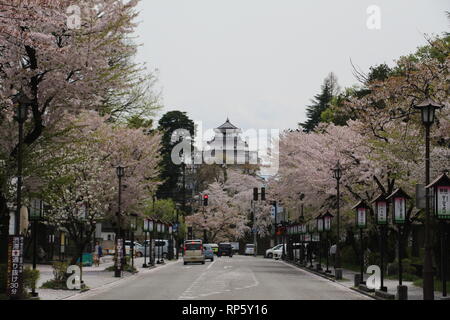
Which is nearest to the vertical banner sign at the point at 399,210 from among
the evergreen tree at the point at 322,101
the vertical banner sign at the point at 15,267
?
the vertical banner sign at the point at 15,267

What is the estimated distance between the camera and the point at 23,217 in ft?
81.6

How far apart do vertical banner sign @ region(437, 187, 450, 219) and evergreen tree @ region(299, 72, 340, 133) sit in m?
77.1

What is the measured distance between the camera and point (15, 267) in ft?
71.3

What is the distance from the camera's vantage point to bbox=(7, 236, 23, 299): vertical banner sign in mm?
21531

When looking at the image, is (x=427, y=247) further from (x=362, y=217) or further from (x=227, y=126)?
(x=227, y=126)

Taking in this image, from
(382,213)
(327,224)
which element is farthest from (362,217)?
(327,224)

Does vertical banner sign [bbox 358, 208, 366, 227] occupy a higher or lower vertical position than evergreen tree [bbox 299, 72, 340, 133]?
lower

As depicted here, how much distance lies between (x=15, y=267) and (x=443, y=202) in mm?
13366

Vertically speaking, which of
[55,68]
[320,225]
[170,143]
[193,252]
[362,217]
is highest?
[170,143]

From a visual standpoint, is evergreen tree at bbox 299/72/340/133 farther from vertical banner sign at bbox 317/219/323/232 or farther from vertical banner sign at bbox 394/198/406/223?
vertical banner sign at bbox 394/198/406/223

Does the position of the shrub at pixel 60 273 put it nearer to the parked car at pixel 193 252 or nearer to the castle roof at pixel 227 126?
the parked car at pixel 193 252

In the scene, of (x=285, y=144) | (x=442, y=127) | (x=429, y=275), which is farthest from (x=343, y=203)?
(x=429, y=275)

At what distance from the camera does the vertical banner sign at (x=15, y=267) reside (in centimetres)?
2153

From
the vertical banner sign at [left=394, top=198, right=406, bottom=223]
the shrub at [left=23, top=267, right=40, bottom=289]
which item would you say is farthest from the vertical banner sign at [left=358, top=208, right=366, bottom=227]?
the shrub at [left=23, top=267, right=40, bottom=289]
